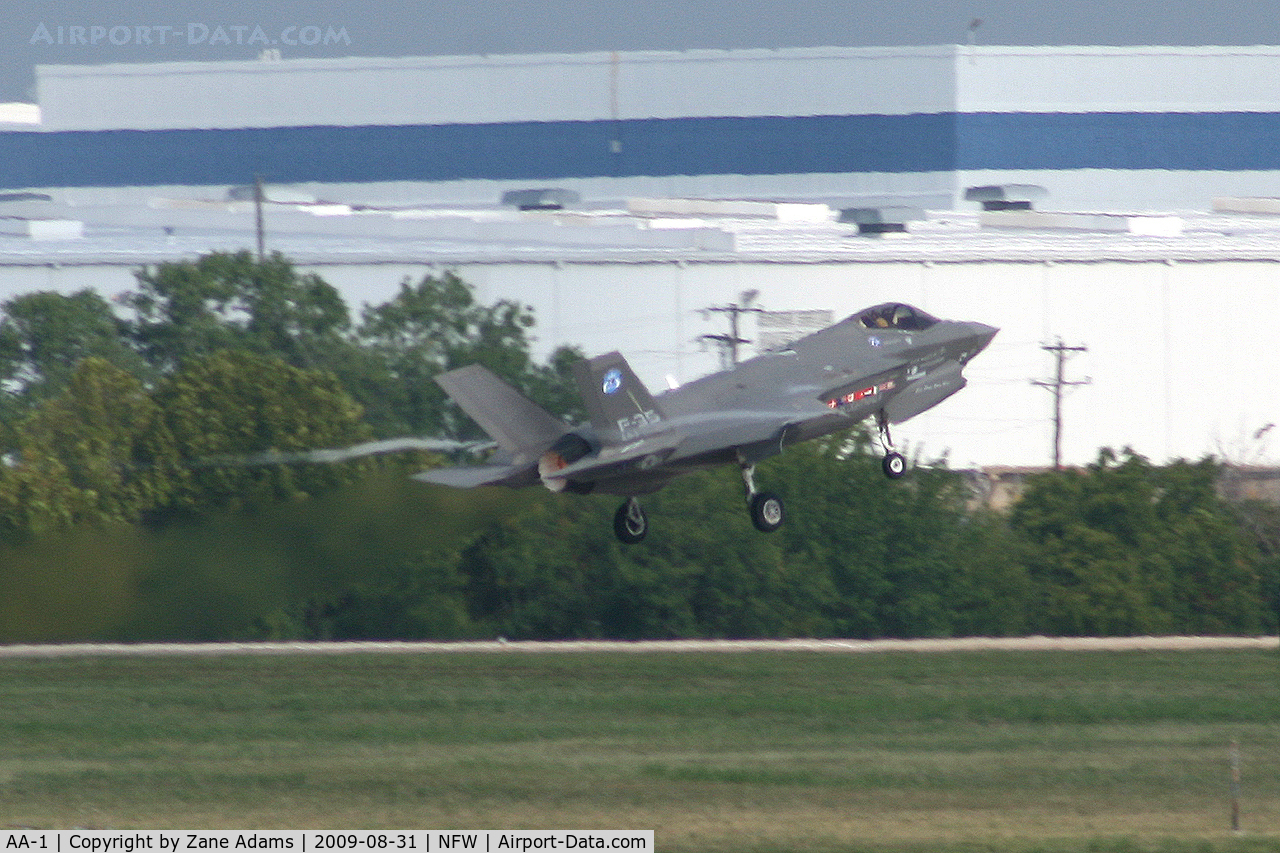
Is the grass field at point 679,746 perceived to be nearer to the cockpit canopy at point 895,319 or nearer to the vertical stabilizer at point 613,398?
the vertical stabilizer at point 613,398

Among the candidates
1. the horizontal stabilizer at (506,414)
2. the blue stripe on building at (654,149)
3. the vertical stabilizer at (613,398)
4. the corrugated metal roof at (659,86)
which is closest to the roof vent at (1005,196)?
the blue stripe on building at (654,149)

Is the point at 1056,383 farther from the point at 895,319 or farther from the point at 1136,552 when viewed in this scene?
the point at 895,319

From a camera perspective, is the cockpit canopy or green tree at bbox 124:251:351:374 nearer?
the cockpit canopy

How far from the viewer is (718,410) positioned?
3369 cm

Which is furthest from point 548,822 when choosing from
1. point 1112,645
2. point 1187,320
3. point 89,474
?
point 1187,320

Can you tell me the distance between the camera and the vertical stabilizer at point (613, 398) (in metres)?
31.5

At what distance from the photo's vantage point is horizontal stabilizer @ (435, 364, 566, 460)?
32.1m

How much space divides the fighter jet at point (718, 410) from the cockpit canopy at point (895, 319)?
0.09 ft

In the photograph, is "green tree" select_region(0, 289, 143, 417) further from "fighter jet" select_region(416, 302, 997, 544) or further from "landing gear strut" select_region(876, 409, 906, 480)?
"landing gear strut" select_region(876, 409, 906, 480)

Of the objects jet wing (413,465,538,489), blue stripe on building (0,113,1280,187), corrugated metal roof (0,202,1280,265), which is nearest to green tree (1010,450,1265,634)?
corrugated metal roof (0,202,1280,265)

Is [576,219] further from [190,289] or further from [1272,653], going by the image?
[1272,653]

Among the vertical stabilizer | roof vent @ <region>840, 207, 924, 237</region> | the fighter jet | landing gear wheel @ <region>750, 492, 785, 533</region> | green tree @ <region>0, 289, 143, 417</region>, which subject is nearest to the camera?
the vertical stabilizer

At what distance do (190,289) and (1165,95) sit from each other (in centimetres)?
6874
